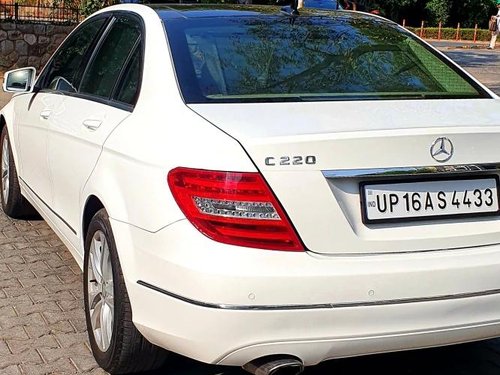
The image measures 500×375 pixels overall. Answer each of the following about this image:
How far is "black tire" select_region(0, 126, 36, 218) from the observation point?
5805 mm

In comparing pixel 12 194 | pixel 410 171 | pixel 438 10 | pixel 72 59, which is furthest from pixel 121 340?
pixel 438 10

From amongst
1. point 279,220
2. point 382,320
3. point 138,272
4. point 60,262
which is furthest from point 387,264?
point 60,262

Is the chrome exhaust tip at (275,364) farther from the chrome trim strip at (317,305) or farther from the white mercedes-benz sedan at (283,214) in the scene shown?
A: the chrome trim strip at (317,305)

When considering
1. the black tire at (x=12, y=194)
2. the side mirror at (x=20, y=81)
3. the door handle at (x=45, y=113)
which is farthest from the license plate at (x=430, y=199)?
the black tire at (x=12, y=194)

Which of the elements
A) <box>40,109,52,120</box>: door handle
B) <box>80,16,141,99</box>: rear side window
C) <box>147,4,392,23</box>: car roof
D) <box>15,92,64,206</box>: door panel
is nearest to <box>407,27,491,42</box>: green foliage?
<box>15,92,64,206</box>: door panel

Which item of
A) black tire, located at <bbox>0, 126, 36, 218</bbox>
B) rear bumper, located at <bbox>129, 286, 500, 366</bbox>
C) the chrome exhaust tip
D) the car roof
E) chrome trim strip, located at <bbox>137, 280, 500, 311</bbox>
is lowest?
black tire, located at <bbox>0, 126, 36, 218</bbox>

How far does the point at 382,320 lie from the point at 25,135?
3.15 meters

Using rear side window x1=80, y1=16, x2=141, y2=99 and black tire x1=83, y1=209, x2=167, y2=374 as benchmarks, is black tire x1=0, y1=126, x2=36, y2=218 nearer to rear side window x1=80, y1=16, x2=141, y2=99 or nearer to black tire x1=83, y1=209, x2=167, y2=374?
rear side window x1=80, y1=16, x2=141, y2=99

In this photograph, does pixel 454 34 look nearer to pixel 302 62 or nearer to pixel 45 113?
pixel 45 113

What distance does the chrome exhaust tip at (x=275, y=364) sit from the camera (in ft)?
9.12

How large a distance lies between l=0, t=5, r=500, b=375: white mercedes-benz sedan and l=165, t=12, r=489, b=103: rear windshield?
0.6 inches

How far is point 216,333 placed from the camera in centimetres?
275

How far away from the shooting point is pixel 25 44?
53.9 ft

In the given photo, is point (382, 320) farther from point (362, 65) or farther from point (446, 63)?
point (446, 63)
